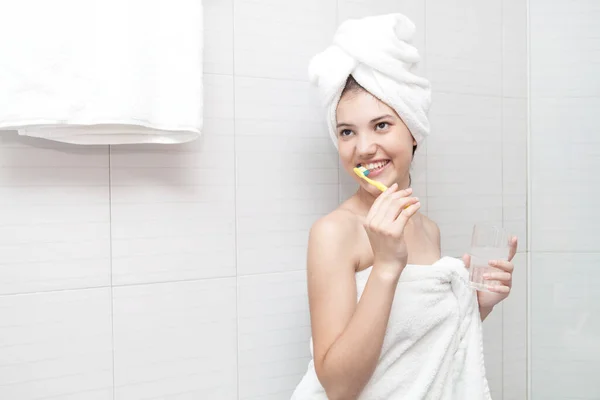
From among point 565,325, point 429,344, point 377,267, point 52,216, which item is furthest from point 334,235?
point 565,325

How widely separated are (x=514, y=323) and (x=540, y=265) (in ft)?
0.62

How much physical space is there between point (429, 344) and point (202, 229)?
0.54 meters

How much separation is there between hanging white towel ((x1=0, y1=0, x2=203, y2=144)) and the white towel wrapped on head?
0.86 feet

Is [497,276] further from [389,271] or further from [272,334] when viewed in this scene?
[272,334]

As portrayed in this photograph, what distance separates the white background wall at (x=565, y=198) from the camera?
65.7 inches

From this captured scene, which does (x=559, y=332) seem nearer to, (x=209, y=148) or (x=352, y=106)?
(x=352, y=106)

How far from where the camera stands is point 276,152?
1373 millimetres

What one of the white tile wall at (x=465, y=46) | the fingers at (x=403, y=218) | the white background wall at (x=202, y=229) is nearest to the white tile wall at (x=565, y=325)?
the white background wall at (x=202, y=229)

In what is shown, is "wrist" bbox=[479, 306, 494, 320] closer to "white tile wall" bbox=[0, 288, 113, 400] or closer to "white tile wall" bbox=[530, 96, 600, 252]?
"white tile wall" bbox=[530, 96, 600, 252]

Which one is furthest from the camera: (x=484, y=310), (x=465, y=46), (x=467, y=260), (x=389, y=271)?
(x=465, y=46)

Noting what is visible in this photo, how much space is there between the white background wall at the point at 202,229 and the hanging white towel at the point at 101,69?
0.14 meters

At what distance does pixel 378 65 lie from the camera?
3.69 ft

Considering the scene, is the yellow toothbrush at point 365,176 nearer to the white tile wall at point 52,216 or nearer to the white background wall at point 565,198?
the white tile wall at point 52,216

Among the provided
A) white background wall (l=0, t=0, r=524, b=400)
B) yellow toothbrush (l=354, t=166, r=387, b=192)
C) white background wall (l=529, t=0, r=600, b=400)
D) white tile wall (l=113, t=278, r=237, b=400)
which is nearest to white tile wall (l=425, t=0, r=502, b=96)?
white background wall (l=0, t=0, r=524, b=400)
